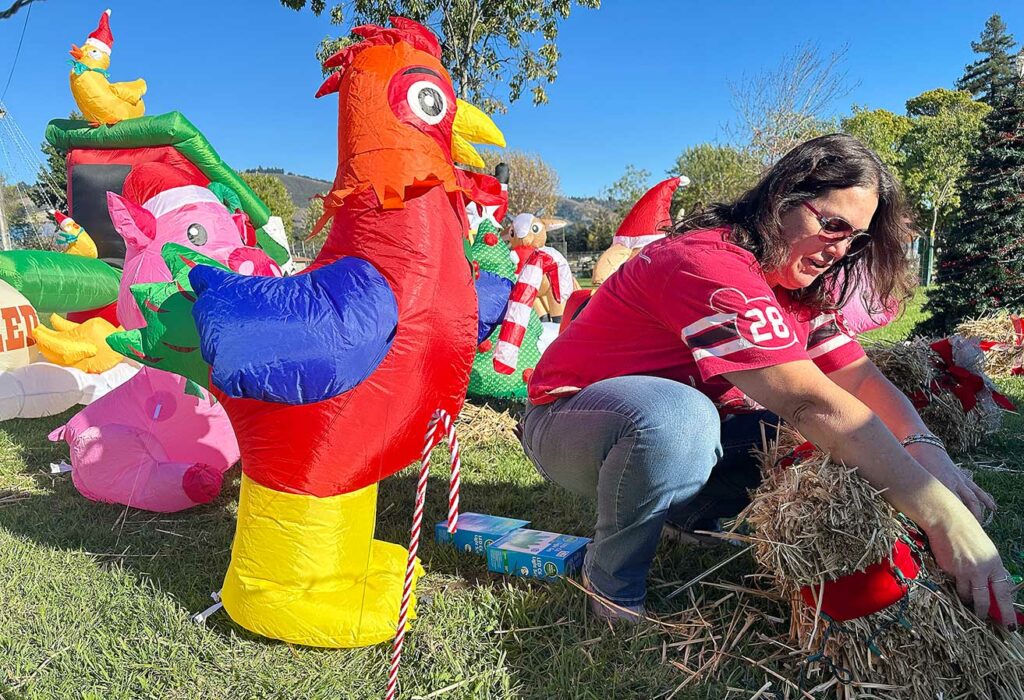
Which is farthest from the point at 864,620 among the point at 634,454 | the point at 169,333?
the point at 169,333

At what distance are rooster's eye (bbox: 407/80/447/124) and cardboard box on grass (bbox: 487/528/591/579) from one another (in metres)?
1.41

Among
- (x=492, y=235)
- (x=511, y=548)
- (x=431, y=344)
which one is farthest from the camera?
(x=492, y=235)

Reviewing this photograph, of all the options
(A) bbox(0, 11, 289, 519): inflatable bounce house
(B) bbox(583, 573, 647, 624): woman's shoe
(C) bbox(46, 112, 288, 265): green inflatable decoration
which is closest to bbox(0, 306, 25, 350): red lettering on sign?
(A) bbox(0, 11, 289, 519): inflatable bounce house

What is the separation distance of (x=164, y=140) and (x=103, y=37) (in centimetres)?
135

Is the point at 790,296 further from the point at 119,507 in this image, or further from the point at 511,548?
the point at 119,507

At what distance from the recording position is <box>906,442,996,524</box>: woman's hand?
1.73 meters

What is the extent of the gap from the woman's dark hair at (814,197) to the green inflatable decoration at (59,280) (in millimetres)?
4460

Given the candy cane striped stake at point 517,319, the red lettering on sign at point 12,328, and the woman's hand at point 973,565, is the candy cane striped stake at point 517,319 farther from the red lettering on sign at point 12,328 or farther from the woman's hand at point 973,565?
the red lettering on sign at point 12,328

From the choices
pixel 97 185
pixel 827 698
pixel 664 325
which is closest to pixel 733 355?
pixel 664 325

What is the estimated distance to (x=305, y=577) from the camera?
1.90 meters

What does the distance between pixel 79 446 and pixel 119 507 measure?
1.08 ft

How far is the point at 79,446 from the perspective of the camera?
307 centimetres

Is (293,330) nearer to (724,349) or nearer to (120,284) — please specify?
(724,349)

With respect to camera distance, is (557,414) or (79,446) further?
(79,446)
